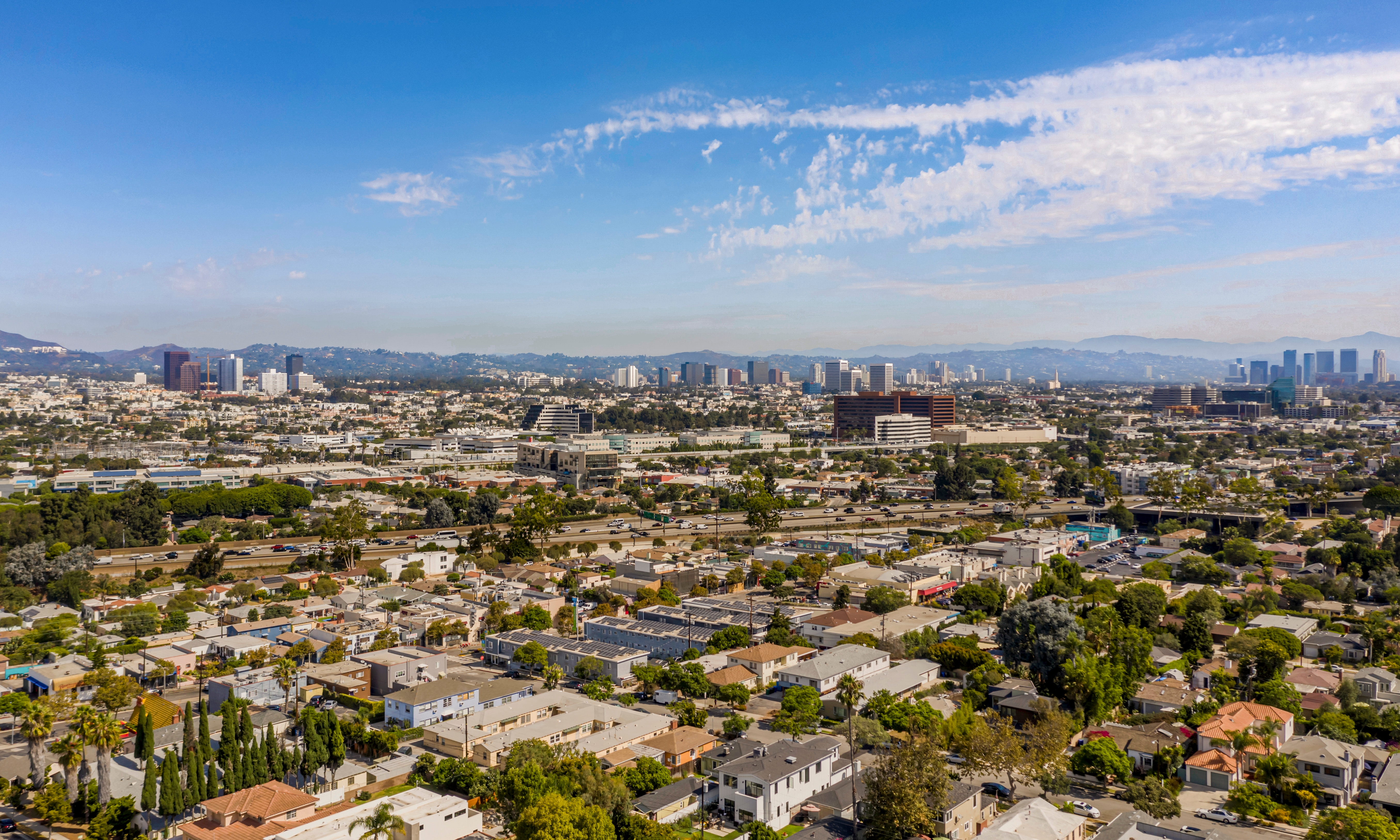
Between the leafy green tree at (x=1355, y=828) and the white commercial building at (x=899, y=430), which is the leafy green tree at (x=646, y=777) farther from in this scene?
the white commercial building at (x=899, y=430)

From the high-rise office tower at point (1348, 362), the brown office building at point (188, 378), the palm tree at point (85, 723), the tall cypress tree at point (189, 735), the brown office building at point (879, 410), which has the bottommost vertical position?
the tall cypress tree at point (189, 735)

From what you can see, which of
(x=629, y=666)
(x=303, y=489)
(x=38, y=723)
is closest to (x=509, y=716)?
(x=629, y=666)

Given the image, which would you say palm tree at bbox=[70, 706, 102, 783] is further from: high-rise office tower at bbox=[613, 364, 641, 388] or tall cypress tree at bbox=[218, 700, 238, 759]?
high-rise office tower at bbox=[613, 364, 641, 388]

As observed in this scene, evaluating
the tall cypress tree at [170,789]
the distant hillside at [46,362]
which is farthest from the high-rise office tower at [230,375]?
the tall cypress tree at [170,789]

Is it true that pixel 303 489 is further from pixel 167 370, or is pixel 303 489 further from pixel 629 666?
pixel 167 370

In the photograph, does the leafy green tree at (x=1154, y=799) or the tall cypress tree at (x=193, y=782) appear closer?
the tall cypress tree at (x=193, y=782)
